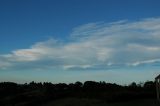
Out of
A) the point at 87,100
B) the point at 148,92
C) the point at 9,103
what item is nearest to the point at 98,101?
the point at 87,100

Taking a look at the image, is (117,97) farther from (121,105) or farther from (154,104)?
(154,104)

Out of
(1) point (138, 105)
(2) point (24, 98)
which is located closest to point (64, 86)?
(2) point (24, 98)

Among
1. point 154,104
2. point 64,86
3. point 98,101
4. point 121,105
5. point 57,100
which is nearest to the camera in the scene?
point 154,104

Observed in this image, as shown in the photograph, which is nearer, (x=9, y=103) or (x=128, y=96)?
(x=128, y=96)

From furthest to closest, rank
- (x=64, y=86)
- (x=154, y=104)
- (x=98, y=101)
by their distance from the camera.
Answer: (x=64, y=86) < (x=98, y=101) < (x=154, y=104)

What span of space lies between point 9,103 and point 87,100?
1065 cm

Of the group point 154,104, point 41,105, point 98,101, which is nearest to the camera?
point 154,104

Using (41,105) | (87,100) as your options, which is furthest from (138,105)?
(41,105)

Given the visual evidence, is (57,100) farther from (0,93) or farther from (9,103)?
(0,93)

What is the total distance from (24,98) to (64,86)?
48.6 feet

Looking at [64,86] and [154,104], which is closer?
[154,104]

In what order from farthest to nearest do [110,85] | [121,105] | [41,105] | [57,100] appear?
[110,85] < [57,100] < [41,105] < [121,105]

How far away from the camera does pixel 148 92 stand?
134ft

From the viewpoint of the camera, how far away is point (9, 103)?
45562 millimetres
